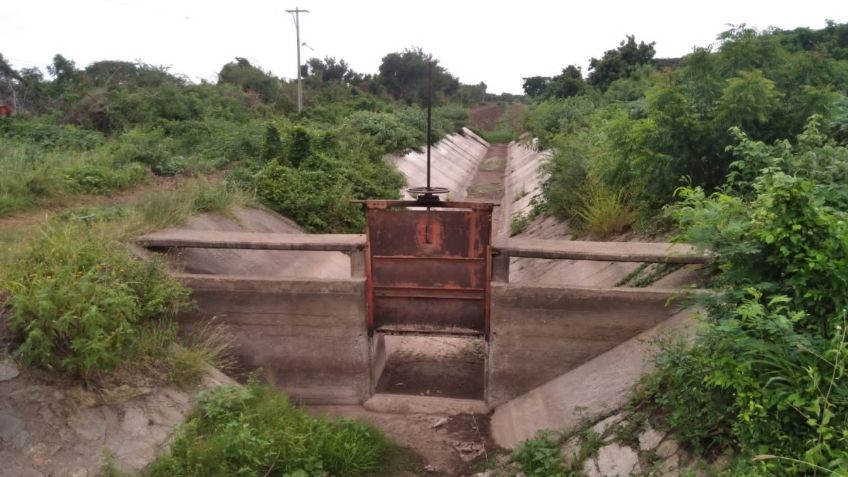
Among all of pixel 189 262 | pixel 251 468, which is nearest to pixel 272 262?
pixel 189 262

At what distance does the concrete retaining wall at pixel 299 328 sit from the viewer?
655 cm

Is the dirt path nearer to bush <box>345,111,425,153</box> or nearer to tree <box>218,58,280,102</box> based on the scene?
bush <box>345,111,425,153</box>

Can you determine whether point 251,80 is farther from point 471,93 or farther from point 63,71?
point 471,93

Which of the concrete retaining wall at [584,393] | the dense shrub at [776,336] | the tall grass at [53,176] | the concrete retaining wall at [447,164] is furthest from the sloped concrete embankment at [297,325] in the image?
the concrete retaining wall at [447,164]

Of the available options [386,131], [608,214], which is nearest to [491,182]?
[386,131]

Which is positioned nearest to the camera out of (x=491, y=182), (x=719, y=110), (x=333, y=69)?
(x=719, y=110)

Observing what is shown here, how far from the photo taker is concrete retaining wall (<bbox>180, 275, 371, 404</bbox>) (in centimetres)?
655

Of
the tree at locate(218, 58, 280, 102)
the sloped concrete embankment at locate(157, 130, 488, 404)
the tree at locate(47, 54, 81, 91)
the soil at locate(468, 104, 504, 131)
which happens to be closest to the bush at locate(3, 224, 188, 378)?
the sloped concrete embankment at locate(157, 130, 488, 404)

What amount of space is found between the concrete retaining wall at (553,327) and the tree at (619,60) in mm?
28864

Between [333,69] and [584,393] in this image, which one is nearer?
[584,393]

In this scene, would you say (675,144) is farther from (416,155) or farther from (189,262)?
(416,155)

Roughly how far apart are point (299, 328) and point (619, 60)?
31.2 meters

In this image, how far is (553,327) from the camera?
6.30 meters

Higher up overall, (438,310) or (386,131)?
(386,131)
